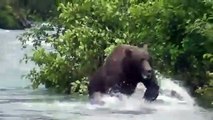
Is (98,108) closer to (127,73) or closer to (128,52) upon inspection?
(127,73)

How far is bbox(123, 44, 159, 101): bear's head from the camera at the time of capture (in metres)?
14.6

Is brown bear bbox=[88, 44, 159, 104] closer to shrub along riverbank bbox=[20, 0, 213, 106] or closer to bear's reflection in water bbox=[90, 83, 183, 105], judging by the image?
bear's reflection in water bbox=[90, 83, 183, 105]

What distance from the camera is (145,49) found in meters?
14.9

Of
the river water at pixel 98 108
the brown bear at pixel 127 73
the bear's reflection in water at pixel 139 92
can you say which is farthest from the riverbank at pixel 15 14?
the brown bear at pixel 127 73

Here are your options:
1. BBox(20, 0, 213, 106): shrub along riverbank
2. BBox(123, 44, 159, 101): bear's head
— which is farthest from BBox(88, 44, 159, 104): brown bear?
BBox(20, 0, 213, 106): shrub along riverbank

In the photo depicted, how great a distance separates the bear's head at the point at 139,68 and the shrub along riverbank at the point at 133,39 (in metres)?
1.05

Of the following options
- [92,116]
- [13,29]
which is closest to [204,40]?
[92,116]

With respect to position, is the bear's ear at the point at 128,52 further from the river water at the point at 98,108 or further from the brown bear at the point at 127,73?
the river water at the point at 98,108

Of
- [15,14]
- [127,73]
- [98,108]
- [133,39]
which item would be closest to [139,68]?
[127,73]

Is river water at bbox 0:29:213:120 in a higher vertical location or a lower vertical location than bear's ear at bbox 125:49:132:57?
lower

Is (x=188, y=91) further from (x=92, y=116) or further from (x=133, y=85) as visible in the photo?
(x=92, y=116)

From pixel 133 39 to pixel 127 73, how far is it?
2466mm

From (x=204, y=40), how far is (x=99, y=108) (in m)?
2.57

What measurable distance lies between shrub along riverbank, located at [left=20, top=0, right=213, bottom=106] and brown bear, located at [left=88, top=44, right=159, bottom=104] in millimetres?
1096
